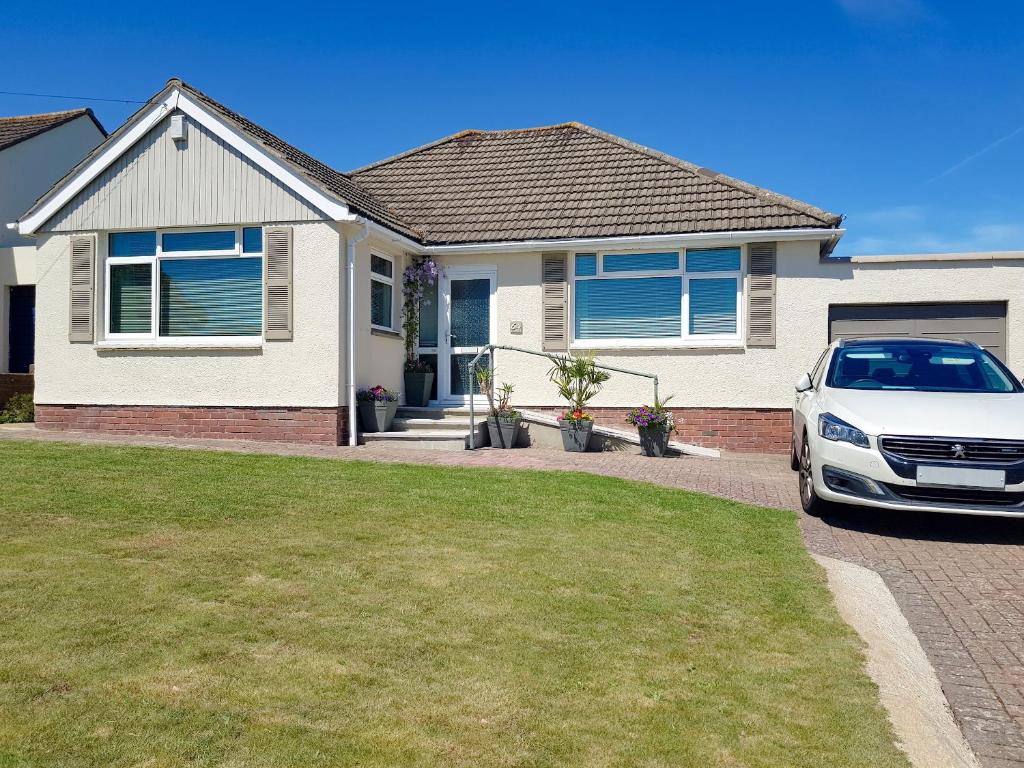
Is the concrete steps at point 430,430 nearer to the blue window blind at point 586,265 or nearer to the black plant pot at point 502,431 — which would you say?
the black plant pot at point 502,431

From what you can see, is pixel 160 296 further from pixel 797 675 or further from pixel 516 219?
pixel 797 675

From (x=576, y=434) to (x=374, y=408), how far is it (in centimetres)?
295

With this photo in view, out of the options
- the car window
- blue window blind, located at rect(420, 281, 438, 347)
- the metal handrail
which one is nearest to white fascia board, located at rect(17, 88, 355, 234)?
the metal handrail

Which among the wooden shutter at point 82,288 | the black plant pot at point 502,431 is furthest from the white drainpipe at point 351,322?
the wooden shutter at point 82,288

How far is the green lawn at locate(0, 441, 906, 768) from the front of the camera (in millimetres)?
2865

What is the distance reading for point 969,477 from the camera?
6.57 metres

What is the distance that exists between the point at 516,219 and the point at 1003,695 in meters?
11.2

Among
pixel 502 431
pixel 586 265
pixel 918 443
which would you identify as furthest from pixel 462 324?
pixel 918 443

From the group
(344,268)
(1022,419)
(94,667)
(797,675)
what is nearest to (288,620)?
(94,667)

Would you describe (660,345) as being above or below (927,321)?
below

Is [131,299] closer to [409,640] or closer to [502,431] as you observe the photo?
[502,431]

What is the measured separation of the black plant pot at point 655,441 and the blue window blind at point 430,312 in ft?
13.7

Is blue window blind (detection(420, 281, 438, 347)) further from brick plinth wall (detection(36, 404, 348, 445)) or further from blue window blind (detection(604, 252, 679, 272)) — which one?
blue window blind (detection(604, 252, 679, 272))

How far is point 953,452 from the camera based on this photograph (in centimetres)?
665
